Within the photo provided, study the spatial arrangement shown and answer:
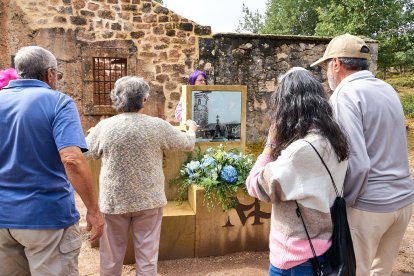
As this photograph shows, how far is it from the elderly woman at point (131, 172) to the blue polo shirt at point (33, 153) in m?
0.62

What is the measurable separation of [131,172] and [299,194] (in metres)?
1.39

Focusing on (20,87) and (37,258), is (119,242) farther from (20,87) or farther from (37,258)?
(20,87)

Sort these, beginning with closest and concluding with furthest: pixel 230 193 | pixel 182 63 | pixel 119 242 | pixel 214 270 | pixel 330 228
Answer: pixel 330 228, pixel 119 242, pixel 214 270, pixel 230 193, pixel 182 63

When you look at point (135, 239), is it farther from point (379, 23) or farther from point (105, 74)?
point (379, 23)

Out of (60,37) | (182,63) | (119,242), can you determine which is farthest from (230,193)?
(60,37)

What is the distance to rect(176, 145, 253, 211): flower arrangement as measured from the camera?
3996 mm

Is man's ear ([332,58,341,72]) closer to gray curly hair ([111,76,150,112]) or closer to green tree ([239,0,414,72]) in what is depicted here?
Result: gray curly hair ([111,76,150,112])

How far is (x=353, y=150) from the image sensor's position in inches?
85.0

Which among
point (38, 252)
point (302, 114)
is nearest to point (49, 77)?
point (38, 252)

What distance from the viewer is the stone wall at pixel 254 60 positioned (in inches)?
324

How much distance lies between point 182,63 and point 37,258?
6.52m

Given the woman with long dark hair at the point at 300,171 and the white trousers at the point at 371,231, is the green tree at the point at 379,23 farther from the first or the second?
the woman with long dark hair at the point at 300,171

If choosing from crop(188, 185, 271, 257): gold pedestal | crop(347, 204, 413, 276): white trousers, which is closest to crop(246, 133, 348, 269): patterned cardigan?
crop(347, 204, 413, 276): white trousers

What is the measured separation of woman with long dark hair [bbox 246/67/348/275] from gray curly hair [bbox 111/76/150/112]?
1225 mm
